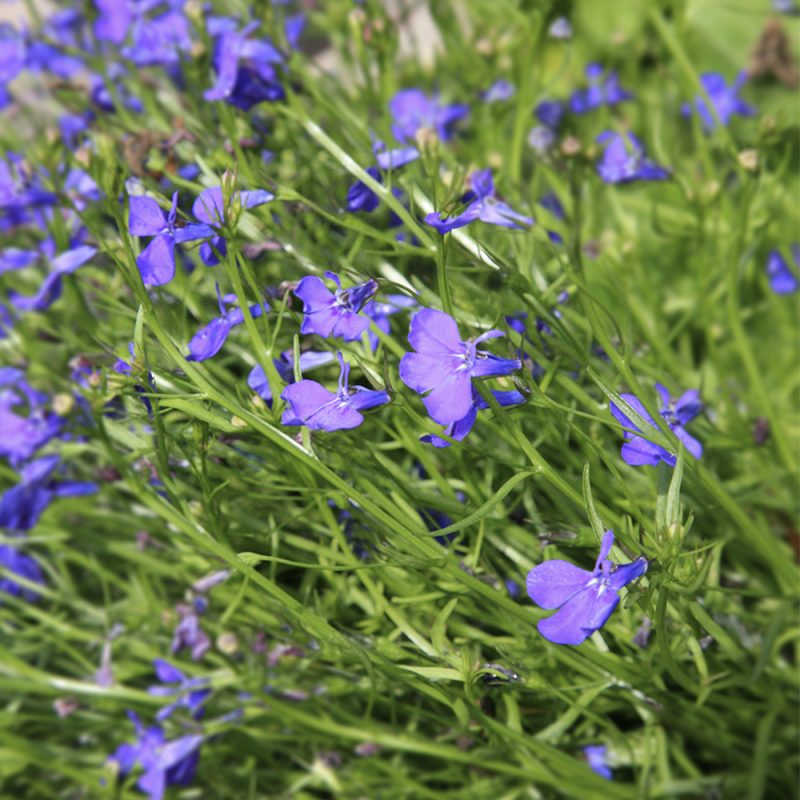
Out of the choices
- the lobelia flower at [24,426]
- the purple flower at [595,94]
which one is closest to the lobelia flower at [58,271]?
the lobelia flower at [24,426]

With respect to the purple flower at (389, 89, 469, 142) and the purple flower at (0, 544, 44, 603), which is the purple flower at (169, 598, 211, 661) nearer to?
the purple flower at (0, 544, 44, 603)

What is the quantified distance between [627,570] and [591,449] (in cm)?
19

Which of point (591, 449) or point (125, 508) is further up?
point (591, 449)

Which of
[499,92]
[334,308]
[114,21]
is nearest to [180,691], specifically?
[334,308]

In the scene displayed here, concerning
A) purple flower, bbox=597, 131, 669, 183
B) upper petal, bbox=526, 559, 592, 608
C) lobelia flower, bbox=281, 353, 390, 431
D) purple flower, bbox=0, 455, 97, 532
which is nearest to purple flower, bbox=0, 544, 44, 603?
purple flower, bbox=0, 455, 97, 532

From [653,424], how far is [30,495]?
31.3 inches

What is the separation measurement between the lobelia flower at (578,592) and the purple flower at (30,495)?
29.0 inches

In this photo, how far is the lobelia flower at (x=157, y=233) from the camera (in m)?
0.88

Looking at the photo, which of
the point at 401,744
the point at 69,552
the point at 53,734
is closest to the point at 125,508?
the point at 69,552

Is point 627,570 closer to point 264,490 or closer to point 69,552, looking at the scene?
point 264,490

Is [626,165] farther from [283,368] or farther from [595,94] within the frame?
[283,368]

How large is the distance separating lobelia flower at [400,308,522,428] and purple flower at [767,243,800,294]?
92 cm

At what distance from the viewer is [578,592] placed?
0.79 m

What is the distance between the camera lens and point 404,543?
3.05 feet
